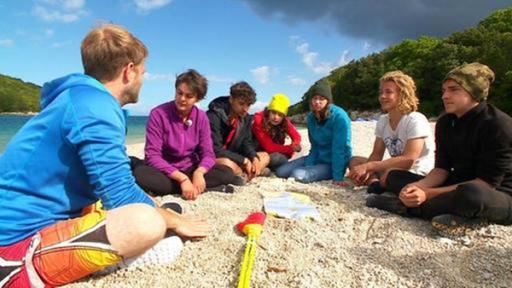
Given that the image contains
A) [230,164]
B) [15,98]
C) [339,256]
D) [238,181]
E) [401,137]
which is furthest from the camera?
[15,98]

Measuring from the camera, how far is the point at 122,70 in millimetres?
2459

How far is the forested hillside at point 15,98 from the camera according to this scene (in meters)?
93.2

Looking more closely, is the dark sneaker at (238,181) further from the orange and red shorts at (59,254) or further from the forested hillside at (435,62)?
the forested hillside at (435,62)

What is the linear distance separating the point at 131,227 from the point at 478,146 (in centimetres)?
304

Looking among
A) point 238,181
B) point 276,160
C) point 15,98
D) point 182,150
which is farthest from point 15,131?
point 15,98

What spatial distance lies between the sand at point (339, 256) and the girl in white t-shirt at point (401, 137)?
1118 mm

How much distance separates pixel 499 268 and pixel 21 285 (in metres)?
3.03

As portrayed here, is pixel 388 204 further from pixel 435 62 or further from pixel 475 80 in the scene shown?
pixel 435 62

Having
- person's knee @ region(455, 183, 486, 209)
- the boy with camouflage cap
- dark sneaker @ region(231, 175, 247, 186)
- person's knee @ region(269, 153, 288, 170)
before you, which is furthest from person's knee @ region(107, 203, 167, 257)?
person's knee @ region(269, 153, 288, 170)

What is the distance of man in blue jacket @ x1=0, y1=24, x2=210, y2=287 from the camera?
2.09 metres

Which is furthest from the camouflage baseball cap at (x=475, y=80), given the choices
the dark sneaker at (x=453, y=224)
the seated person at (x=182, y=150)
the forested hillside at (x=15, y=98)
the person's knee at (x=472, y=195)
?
the forested hillside at (x=15, y=98)

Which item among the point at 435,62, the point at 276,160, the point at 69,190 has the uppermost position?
the point at 435,62

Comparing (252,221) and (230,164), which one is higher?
(230,164)

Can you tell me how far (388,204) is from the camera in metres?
3.86
